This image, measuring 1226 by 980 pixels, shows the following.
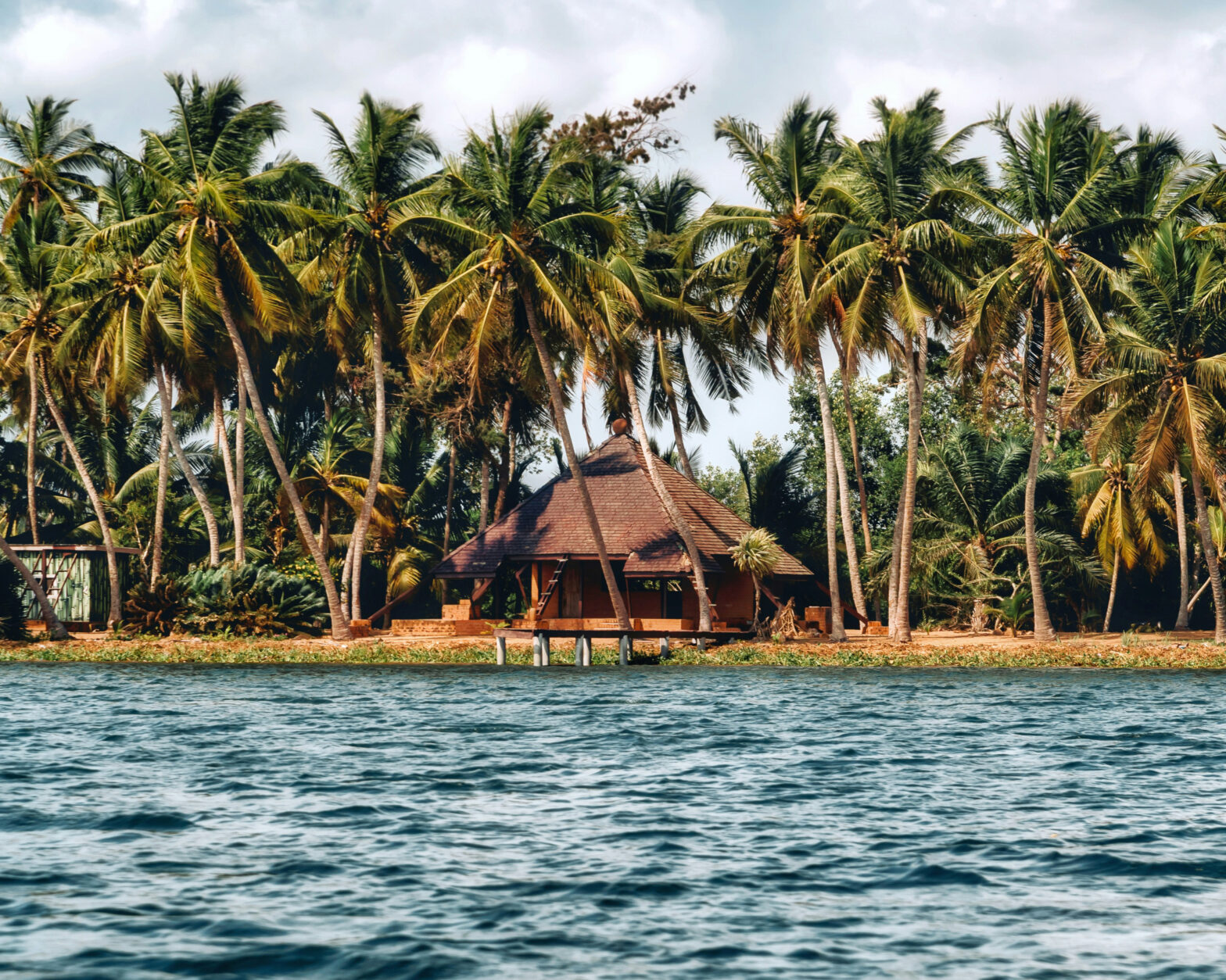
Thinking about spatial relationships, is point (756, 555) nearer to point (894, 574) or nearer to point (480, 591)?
point (894, 574)

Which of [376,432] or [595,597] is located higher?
[376,432]

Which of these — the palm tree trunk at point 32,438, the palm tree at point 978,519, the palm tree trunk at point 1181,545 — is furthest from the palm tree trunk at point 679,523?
the palm tree trunk at point 32,438

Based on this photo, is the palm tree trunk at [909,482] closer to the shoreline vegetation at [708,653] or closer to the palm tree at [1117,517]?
the shoreline vegetation at [708,653]

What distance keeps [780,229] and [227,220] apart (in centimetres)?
1500

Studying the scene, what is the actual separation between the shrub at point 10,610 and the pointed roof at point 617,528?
12117mm

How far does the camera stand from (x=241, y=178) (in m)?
38.5

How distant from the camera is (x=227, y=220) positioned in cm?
3781

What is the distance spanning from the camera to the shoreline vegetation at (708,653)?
34844 mm

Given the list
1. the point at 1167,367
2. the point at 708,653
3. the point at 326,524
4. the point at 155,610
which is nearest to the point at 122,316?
the point at 155,610

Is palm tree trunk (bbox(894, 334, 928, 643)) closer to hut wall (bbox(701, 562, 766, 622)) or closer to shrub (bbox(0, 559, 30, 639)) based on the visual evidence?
hut wall (bbox(701, 562, 766, 622))

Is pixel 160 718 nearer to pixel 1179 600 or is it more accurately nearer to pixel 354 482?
pixel 354 482

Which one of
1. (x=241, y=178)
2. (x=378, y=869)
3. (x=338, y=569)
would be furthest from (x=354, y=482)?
(x=378, y=869)

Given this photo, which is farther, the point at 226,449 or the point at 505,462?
the point at 505,462

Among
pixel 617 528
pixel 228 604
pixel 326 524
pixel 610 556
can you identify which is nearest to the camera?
pixel 228 604
